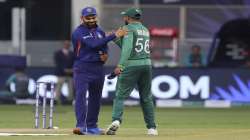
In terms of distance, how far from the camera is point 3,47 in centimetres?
2942

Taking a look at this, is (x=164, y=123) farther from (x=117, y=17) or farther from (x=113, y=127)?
(x=117, y=17)

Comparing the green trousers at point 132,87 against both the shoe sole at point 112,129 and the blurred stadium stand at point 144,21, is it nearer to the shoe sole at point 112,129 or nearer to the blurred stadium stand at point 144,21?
the shoe sole at point 112,129

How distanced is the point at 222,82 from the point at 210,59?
5.56 ft

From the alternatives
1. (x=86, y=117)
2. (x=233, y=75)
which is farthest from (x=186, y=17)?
(x=86, y=117)

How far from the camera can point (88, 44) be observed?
14.5 metres

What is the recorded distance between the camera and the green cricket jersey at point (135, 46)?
1426cm

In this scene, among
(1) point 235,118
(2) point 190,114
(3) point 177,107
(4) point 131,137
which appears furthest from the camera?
(3) point 177,107

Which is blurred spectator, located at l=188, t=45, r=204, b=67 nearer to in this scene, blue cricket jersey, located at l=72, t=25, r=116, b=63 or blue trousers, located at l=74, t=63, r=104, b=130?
blue trousers, located at l=74, t=63, r=104, b=130

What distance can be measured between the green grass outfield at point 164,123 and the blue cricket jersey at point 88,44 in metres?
1.28

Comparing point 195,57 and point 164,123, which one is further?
point 195,57

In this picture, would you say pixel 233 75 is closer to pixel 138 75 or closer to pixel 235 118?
pixel 235 118

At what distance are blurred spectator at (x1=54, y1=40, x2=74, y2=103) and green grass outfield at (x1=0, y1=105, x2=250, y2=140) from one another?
1.52 m

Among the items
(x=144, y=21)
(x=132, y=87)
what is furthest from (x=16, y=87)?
(x=132, y=87)

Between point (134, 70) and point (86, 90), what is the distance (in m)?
0.88
